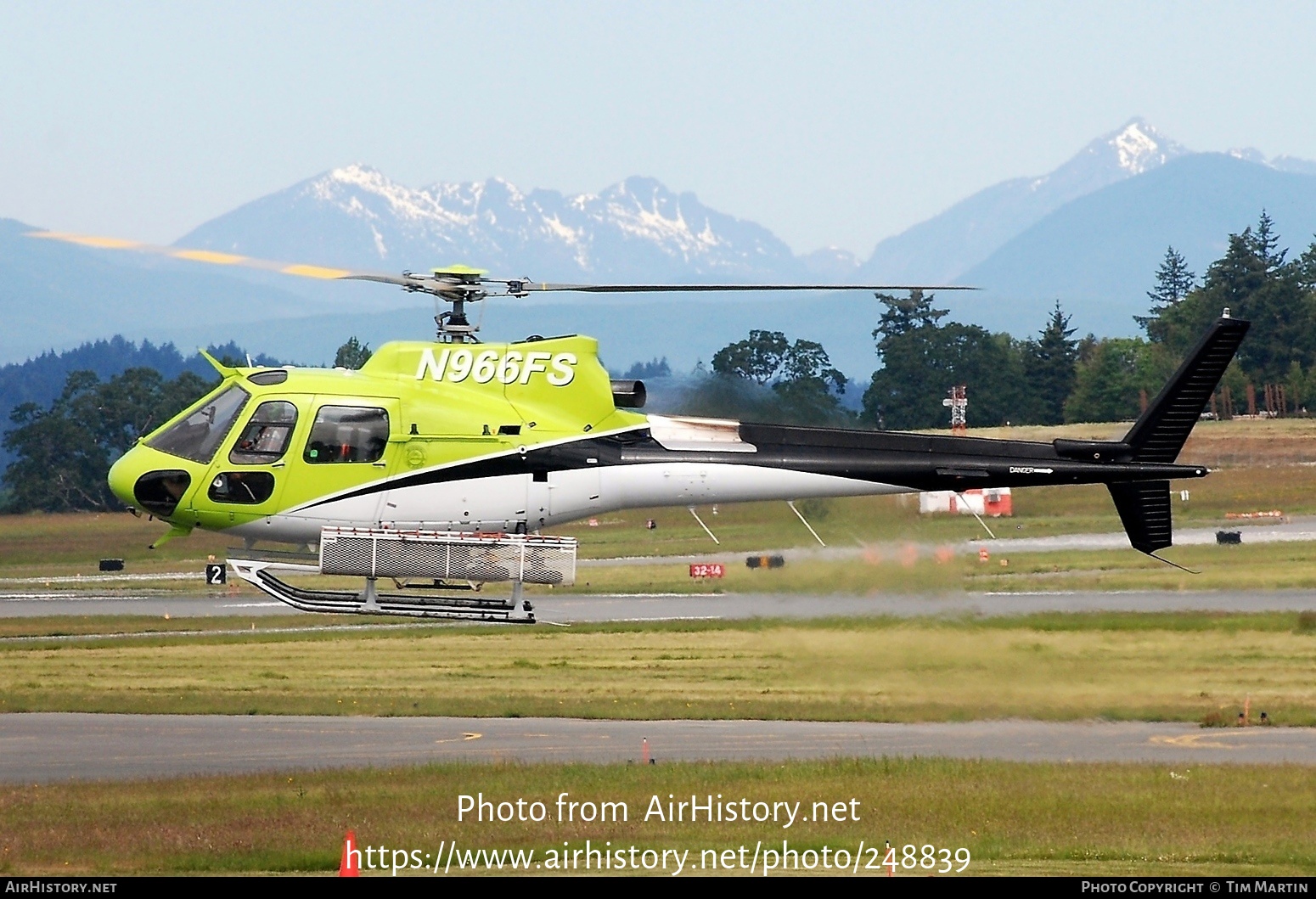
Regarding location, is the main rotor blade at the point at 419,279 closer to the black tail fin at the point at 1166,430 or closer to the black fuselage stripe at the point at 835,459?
the black fuselage stripe at the point at 835,459

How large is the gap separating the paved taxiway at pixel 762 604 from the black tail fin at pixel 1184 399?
4.87 metres

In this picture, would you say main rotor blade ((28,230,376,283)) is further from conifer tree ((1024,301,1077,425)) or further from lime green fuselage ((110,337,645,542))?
conifer tree ((1024,301,1077,425))

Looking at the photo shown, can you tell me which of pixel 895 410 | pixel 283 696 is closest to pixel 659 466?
pixel 283 696

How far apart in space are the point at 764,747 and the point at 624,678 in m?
7.38

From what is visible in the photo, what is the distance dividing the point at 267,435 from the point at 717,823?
8461 mm

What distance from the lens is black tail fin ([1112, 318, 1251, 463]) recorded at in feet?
79.9

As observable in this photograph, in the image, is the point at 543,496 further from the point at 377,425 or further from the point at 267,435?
the point at 267,435

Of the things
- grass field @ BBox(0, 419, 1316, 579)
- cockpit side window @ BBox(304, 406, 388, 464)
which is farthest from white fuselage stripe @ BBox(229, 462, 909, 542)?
grass field @ BBox(0, 419, 1316, 579)

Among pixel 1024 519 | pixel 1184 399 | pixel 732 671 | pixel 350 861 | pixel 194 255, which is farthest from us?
pixel 1024 519

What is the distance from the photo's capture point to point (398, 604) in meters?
23.6

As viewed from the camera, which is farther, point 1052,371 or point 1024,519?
point 1052,371

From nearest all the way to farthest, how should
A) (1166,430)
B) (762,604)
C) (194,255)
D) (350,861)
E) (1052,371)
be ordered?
(350,861)
(194,255)
(1166,430)
(762,604)
(1052,371)

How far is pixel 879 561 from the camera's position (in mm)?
27797

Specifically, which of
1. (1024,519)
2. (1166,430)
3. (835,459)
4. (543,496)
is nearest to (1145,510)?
(1166,430)
